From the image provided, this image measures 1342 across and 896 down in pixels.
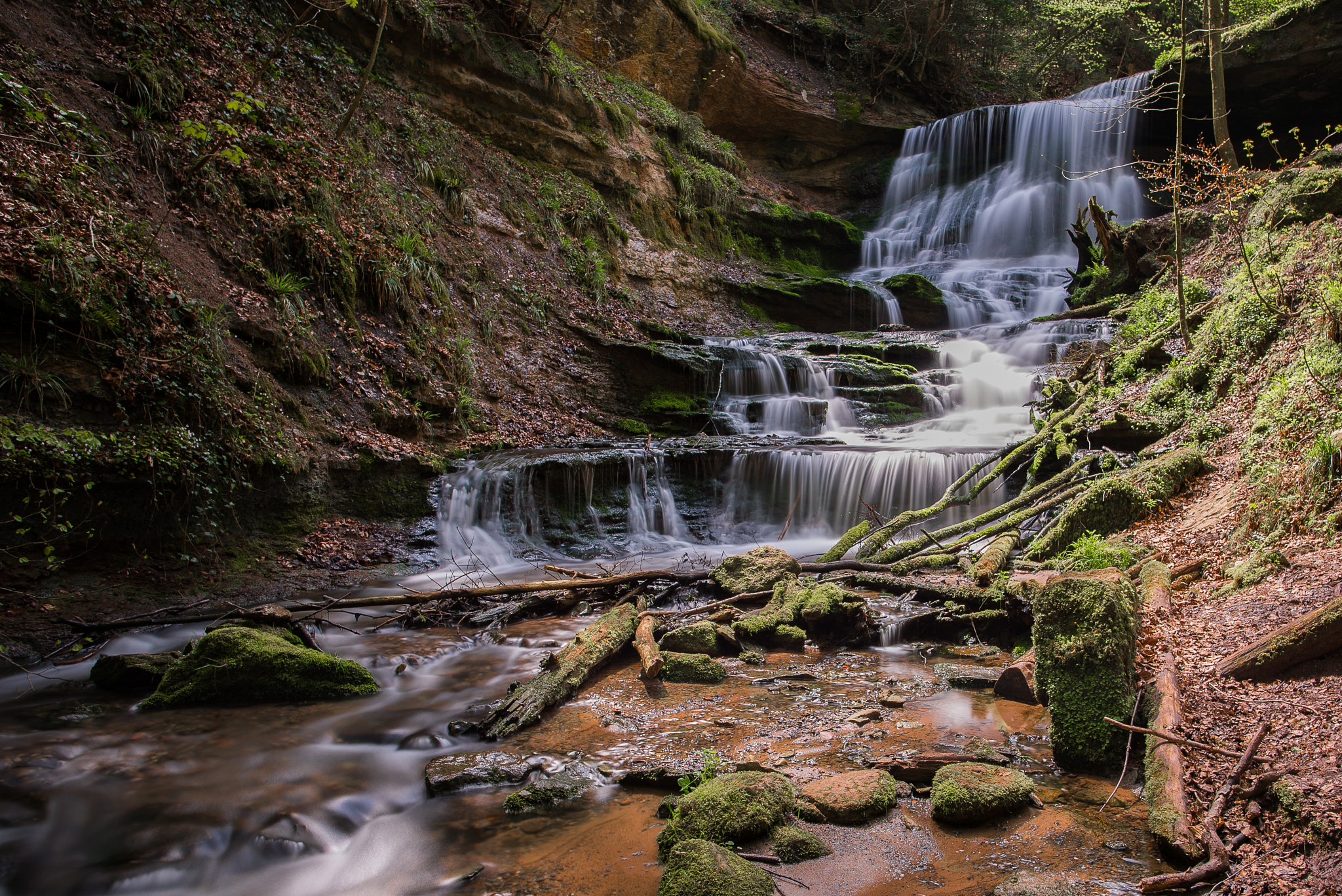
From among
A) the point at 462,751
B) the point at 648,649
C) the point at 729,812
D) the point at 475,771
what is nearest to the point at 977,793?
→ the point at 729,812

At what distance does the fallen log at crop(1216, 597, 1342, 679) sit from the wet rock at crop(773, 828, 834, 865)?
2.15 metres

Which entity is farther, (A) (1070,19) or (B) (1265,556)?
(A) (1070,19)

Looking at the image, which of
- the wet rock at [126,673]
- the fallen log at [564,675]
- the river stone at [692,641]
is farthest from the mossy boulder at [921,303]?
the wet rock at [126,673]

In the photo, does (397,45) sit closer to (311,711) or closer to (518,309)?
(518,309)

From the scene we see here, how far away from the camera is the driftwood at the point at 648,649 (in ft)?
16.5

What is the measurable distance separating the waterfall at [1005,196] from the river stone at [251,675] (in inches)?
722

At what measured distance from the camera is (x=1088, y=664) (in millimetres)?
3256

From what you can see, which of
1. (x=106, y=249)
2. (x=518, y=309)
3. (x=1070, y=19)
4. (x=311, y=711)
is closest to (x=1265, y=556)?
(x=311, y=711)

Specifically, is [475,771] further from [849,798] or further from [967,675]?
[967,675]

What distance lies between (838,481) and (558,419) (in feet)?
17.6

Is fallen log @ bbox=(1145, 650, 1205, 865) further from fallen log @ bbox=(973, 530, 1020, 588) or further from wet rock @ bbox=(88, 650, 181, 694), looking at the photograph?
wet rock @ bbox=(88, 650, 181, 694)

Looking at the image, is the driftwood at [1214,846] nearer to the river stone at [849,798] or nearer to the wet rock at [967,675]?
the river stone at [849,798]

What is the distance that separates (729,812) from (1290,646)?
104 inches

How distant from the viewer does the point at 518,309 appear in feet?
46.0
